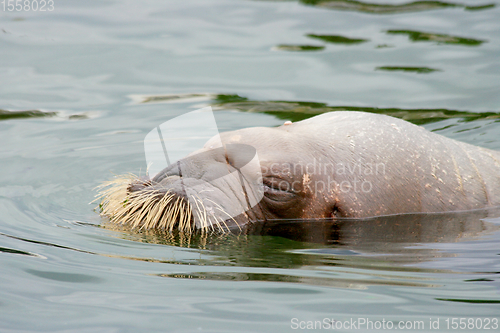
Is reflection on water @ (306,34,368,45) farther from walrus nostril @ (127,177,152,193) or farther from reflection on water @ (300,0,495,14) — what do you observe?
walrus nostril @ (127,177,152,193)

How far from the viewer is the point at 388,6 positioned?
43.3 ft

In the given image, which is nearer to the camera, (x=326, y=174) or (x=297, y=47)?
(x=326, y=174)

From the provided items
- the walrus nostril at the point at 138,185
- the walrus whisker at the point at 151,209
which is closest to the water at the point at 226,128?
the walrus whisker at the point at 151,209

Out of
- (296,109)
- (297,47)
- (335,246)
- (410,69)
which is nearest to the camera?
(335,246)

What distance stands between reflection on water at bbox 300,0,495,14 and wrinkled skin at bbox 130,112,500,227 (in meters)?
7.99

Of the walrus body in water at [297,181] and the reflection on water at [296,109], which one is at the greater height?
the reflection on water at [296,109]

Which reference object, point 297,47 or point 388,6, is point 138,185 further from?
point 388,6

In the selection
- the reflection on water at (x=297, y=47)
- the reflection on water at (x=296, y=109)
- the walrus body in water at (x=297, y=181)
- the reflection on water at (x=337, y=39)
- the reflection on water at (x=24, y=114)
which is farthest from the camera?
the reflection on water at (x=337, y=39)

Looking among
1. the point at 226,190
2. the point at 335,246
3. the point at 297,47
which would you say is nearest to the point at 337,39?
the point at 297,47

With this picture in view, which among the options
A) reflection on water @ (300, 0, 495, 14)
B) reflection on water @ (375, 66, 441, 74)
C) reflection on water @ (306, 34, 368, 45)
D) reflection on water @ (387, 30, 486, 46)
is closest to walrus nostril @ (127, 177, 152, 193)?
reflection on water @ (375, 66, 441, 74)

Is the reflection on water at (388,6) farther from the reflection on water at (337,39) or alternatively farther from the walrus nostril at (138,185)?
the walrus nostril at (138,185)

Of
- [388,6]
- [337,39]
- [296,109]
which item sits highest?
[388,6]

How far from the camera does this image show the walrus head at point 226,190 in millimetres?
4938

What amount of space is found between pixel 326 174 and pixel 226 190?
90cm
